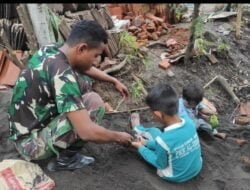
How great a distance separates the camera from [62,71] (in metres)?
3.04

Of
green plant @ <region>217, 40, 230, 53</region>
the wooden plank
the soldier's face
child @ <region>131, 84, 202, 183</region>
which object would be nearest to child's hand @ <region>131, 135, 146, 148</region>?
child @ <region>131, 84, 202, 183</region>

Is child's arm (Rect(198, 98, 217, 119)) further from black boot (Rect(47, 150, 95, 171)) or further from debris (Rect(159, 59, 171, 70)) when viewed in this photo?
black boot (Rect(47, 150, 95, 171))

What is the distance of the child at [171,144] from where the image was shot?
3348 millimetres

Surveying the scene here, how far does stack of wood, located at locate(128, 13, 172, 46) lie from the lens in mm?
6301

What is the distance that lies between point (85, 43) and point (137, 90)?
7.06 ft

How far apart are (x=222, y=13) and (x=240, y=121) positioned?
3179 mm

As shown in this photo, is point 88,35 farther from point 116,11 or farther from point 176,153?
point 116,11

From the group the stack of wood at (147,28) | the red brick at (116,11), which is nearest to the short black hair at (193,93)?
the stack of wood at (147,28)

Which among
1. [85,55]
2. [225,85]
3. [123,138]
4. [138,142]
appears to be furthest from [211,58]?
[85,55]

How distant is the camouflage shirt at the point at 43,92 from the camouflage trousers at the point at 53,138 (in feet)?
0.21

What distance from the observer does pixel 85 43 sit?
3047 millimetres

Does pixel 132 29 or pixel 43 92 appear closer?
pixel 43 92

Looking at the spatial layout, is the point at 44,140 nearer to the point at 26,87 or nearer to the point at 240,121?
the point at 26,87

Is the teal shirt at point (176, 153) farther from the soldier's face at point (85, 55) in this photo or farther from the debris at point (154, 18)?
the debris at point (154, 18)
